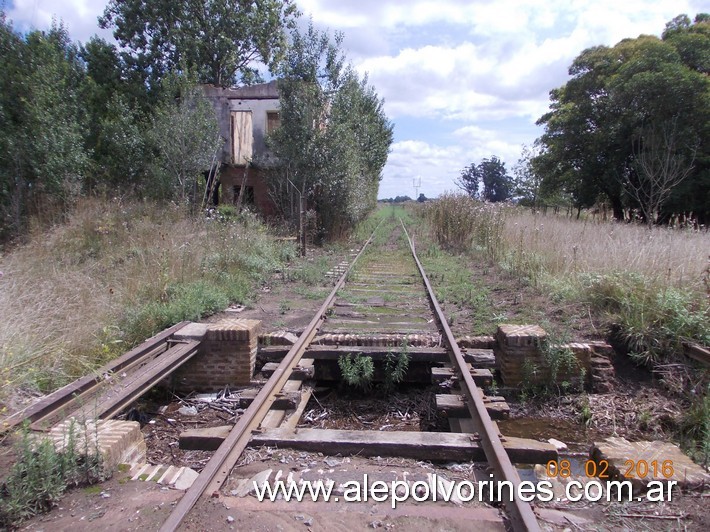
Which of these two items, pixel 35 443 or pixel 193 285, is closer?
pixel 35 443

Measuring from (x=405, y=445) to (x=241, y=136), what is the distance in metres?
18.6

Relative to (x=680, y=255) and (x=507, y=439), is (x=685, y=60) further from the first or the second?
(x=507, y=439)

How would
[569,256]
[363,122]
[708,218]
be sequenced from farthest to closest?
[708,218], [363,122], [569,256]

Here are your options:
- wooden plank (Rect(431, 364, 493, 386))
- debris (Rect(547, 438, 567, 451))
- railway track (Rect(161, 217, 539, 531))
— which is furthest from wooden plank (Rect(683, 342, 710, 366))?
railway track (Rect(161, 217, 539, 531))

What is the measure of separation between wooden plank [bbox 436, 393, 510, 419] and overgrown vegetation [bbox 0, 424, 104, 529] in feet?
7.92

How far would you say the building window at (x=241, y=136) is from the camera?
64.3ft

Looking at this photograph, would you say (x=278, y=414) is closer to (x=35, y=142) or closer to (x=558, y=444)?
(x=558, y=444)

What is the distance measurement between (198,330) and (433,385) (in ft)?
8.10

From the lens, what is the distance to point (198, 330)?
4.92m

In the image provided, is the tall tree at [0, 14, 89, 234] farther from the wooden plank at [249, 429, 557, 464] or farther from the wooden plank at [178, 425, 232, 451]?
the wooden plank at [249, 429, 557, 464]

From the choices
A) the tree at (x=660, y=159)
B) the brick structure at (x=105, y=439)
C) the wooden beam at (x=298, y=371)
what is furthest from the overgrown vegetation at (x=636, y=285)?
the tree at (x=660, y=159)

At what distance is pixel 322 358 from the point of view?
4988mm

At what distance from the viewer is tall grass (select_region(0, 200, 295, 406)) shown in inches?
163

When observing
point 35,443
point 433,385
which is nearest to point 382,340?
point 433,385
